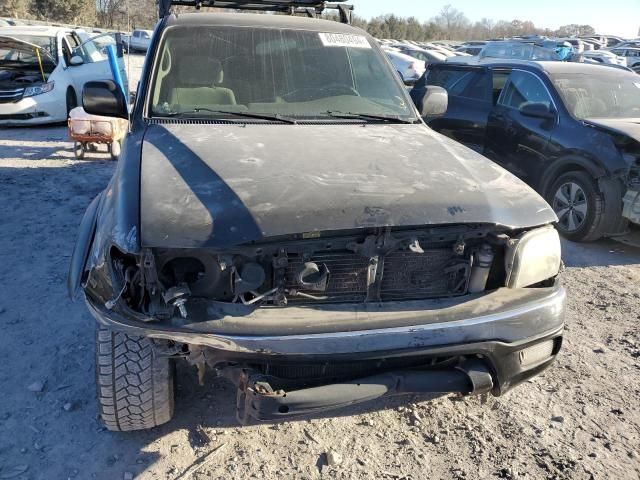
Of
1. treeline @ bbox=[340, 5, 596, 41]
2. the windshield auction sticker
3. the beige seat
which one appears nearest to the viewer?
the beige seat

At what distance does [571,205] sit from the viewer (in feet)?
18.5

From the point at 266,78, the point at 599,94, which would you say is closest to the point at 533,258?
the point at 266,78

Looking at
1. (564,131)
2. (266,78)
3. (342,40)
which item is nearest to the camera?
(266,78)

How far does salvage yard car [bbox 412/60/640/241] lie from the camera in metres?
5.27

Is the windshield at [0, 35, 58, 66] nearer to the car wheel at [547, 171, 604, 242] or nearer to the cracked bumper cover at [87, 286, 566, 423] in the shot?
the car wheel at [547, 171, 604, 242]

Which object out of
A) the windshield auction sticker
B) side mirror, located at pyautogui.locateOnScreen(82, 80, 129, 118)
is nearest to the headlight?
the windshield auction sticker

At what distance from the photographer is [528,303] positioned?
2.45 meters

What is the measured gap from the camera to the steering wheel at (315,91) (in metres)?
3.56

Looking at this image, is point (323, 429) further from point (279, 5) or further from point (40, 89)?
point (40, 89)

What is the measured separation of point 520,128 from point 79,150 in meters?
6.00

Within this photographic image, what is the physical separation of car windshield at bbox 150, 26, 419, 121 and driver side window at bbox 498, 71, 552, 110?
2990 millimetres

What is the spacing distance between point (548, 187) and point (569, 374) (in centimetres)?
304

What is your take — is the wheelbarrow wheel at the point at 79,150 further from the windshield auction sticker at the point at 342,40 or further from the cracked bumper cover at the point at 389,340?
the cracked bumper cover at the point at 389,340

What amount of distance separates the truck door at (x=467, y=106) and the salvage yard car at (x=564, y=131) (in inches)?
0.5
